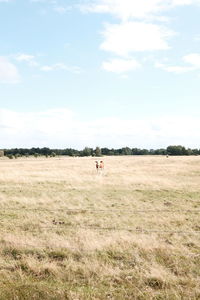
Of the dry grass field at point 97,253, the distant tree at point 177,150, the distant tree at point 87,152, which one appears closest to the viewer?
the dry grass field at point 97,253

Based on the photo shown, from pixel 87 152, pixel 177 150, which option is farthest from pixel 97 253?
pixel 87 152

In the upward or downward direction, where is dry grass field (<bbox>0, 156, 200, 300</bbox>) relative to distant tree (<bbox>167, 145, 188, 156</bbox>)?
downward

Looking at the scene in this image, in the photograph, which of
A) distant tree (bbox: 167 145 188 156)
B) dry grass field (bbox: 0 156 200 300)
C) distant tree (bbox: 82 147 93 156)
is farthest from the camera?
distant tree (bbox: 82 147 93 156)

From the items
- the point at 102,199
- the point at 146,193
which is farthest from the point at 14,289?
the point at 146,193

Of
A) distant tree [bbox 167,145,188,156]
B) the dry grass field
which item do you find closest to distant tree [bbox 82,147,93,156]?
distant tree [bbox 167,145,188,156]

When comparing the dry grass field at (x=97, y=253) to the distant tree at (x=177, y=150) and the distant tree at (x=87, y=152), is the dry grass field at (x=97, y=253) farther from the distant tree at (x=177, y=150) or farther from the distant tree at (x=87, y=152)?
the distant tree at (x=87, y=152)

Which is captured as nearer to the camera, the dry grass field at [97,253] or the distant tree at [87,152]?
the dry grass field at [97,253]

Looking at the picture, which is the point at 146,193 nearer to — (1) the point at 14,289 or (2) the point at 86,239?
(2) the point at 86,239

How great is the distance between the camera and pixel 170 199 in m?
24.6

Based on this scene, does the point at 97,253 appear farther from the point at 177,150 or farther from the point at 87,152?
the point at 87,152

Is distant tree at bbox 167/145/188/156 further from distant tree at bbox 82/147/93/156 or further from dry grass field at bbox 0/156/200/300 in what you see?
dry grass field at bbox 0/156/200/300

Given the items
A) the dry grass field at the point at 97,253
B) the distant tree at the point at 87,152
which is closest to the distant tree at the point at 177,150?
the distant tree at the point at 87,152

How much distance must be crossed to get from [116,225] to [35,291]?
27.2 ft

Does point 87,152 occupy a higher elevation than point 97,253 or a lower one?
higher
